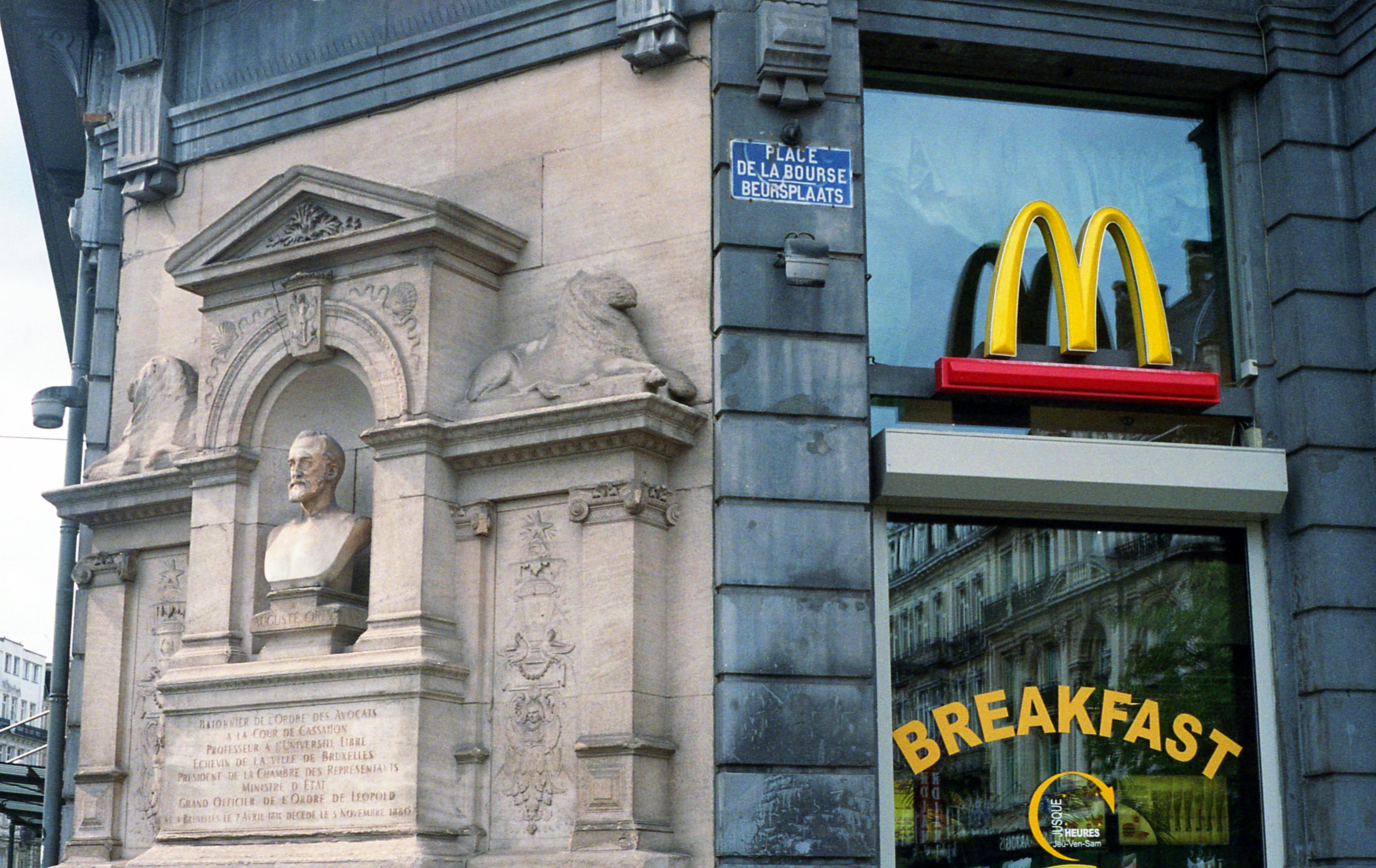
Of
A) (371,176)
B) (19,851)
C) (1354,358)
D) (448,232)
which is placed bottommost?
(19,851)

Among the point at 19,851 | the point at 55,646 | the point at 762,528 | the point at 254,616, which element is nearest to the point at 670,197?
the point at 762,528

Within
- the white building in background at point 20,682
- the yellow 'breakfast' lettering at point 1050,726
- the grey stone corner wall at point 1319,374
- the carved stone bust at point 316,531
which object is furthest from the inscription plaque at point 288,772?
the white building in background at point 20,682

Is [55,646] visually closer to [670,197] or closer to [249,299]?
[249,299]

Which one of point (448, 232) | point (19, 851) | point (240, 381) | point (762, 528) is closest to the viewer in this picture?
point (762, 528)

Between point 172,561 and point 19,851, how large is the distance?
74.4m

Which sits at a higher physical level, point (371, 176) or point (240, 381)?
point (371, 176)

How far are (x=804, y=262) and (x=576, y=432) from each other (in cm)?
239

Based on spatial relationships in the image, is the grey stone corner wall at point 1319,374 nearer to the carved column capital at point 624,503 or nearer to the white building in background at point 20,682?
the carved column capital at point 624,503

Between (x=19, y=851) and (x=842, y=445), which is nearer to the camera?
(x=842, y=445)

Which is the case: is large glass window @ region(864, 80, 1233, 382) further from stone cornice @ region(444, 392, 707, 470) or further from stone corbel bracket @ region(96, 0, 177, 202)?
stone corbel bracket @ region(96, 0, 177, 202)

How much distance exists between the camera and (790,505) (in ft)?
44.2

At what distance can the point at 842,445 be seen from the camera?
539 inches

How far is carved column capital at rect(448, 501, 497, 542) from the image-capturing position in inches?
561

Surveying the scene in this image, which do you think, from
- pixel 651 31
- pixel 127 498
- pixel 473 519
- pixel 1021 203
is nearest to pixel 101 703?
pixel 127 498
